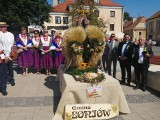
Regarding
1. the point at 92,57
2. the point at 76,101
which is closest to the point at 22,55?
the point at 92,57

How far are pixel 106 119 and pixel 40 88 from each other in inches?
131

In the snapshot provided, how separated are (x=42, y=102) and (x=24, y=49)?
419 cm

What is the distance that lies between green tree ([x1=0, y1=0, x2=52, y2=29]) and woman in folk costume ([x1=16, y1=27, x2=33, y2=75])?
19862 mm

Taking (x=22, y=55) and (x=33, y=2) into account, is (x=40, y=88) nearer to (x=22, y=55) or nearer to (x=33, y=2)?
(x=22, y=55)

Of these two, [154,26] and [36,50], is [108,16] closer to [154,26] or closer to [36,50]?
[154,26]

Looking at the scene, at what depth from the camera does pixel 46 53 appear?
1044cm

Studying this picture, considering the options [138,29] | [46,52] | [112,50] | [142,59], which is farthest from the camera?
[138,29]

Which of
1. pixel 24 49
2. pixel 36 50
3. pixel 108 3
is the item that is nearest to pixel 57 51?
pixel 36 50

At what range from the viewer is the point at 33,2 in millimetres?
30234

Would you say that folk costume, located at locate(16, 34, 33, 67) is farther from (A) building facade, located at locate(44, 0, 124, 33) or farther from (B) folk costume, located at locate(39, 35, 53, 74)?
(A) building facade, located at locate(44, 0, 124, 33)

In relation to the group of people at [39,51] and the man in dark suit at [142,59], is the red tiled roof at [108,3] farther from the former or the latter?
the man in dark suit at [142,59]

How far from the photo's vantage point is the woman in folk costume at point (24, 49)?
10.2m

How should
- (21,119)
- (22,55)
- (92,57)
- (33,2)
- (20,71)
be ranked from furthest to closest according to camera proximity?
(33,2), (20,71), (22,55), (92,57), (21,119)

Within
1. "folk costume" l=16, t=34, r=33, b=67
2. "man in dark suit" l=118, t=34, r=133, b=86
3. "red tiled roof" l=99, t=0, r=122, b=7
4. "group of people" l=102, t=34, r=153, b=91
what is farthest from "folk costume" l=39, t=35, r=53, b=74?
"red tiled roof" l=99, t=0, r=122, b=7
